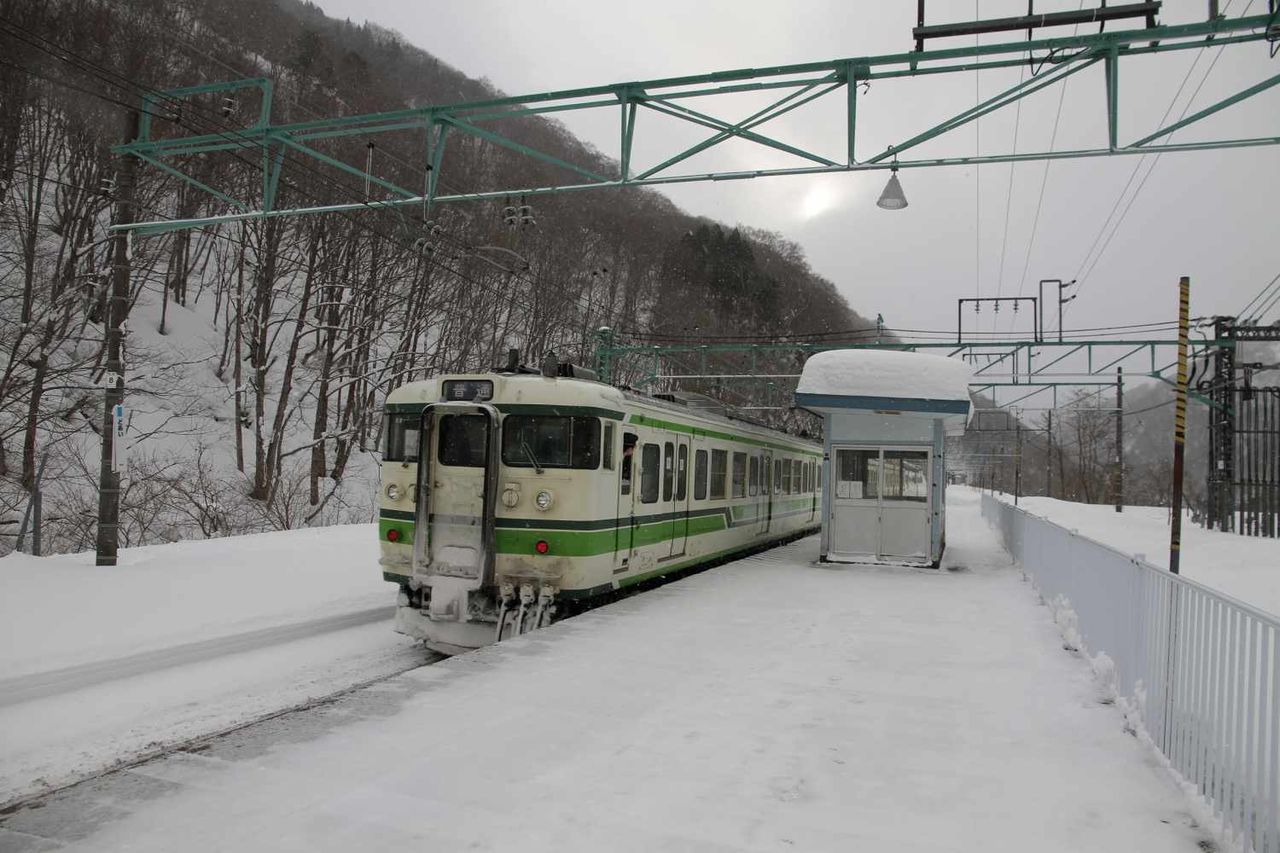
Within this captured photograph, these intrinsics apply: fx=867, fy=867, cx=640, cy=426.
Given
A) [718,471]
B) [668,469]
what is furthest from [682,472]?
[718,471]

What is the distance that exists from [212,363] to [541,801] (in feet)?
113

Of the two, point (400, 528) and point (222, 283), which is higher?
point (222, 283)

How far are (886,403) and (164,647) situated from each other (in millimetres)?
10989

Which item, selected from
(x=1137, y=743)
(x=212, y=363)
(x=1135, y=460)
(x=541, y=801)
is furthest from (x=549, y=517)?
(x=1135, y=460)

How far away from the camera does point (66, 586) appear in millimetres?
10984

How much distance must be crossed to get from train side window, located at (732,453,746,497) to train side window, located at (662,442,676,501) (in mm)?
3553

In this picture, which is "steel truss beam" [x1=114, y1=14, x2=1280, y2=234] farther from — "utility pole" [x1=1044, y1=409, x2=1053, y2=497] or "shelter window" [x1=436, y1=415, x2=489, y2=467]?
"utility pole" [x1=1044, y1=409, x2=1053, y2=497]

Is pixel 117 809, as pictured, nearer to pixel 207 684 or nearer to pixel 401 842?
pixel 401 842

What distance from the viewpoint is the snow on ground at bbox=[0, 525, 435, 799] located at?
22.1 ft

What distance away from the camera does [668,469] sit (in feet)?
39.6

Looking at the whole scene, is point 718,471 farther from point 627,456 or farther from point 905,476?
point 627,456

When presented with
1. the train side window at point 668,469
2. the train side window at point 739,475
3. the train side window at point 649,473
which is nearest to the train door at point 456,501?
the train side window at point 649,473

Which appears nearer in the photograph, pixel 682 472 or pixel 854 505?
pixel 682 472

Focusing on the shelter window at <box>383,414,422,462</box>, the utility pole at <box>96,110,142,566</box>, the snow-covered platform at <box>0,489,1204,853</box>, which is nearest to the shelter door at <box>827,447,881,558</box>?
the snow-covered platform at <box>0,489,1204,853</box>
